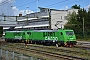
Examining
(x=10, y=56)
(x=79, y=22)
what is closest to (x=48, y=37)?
(x=10, y=56)

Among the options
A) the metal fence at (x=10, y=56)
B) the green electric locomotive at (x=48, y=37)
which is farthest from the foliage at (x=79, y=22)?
the metal fence at (x=10, y=56)

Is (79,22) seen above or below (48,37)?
above

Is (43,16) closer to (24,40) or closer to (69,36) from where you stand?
(24,40)

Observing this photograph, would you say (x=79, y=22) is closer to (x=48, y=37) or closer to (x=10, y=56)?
(x=48, y=37)

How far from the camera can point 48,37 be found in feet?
124

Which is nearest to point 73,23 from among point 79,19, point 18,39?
point 79,19

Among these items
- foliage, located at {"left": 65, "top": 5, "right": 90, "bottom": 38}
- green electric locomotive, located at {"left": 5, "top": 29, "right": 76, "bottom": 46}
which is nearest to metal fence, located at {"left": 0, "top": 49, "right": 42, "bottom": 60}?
green electric locomotive, located at {"left": 5, "top": 29, "right": 76, "bottom": 46}

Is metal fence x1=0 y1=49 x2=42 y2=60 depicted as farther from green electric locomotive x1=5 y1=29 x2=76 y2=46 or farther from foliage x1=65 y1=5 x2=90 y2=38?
foliage x1=65 y1=5 x2=90 y2=38

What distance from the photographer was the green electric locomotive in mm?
34688

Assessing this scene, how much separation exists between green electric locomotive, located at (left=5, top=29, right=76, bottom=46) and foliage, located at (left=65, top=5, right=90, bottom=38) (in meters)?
16.9

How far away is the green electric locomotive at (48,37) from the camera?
3469 centimetres

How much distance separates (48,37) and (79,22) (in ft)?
92.3

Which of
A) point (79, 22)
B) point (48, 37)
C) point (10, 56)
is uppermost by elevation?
point (79, 22)

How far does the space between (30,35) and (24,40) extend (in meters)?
2.98
